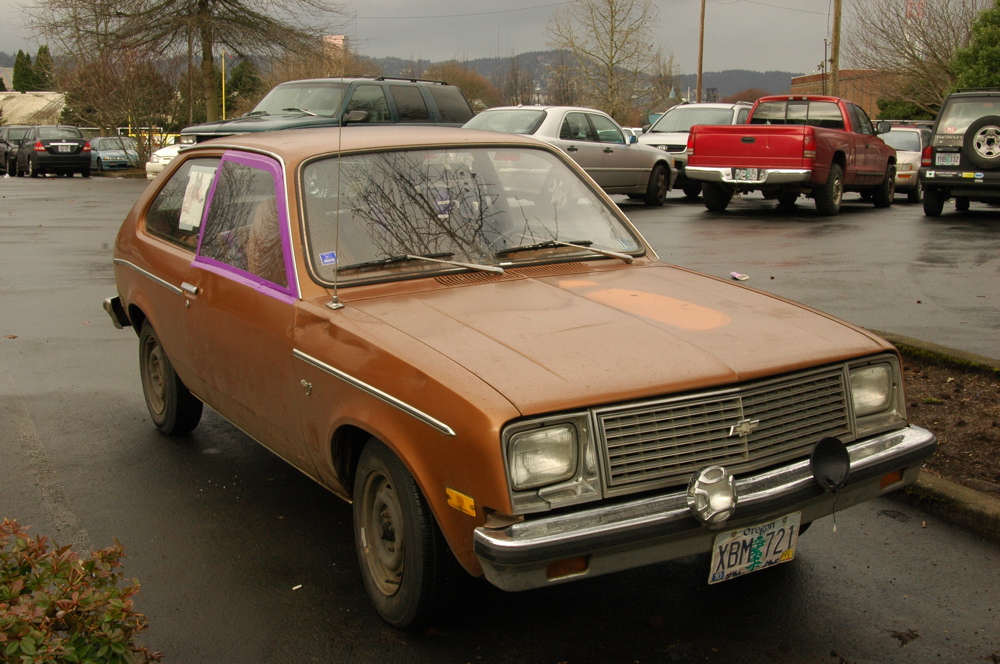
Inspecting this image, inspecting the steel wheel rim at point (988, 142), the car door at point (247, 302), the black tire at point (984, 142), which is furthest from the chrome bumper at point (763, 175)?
the car door at point (247, 302)

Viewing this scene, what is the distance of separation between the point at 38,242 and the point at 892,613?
43.6 feet

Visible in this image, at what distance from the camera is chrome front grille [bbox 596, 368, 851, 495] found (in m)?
3.03

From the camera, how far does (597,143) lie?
54.9 ft

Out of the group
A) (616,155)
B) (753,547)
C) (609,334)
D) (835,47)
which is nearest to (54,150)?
(616,155)

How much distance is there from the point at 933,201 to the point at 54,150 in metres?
27.9

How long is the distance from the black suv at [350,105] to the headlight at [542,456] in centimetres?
1205

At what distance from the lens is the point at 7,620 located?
236 centimetres

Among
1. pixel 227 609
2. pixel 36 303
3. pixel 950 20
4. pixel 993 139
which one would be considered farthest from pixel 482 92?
pixel 227 609

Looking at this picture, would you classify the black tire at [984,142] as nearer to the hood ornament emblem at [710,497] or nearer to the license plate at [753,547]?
the license plate at [753,547]

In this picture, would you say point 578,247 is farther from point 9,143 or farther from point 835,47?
point 9,143

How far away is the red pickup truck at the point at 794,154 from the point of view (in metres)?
15.5

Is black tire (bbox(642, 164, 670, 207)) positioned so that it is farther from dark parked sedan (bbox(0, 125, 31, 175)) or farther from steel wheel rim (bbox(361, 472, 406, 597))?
dark parked sedan (bbox(0, 125, 31, 175))

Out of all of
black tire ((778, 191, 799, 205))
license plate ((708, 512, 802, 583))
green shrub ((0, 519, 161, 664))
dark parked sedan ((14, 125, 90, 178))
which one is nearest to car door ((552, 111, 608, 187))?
black tire ((778, 191, 799, 205))

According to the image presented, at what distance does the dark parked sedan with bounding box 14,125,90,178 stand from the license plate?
34.8 m
